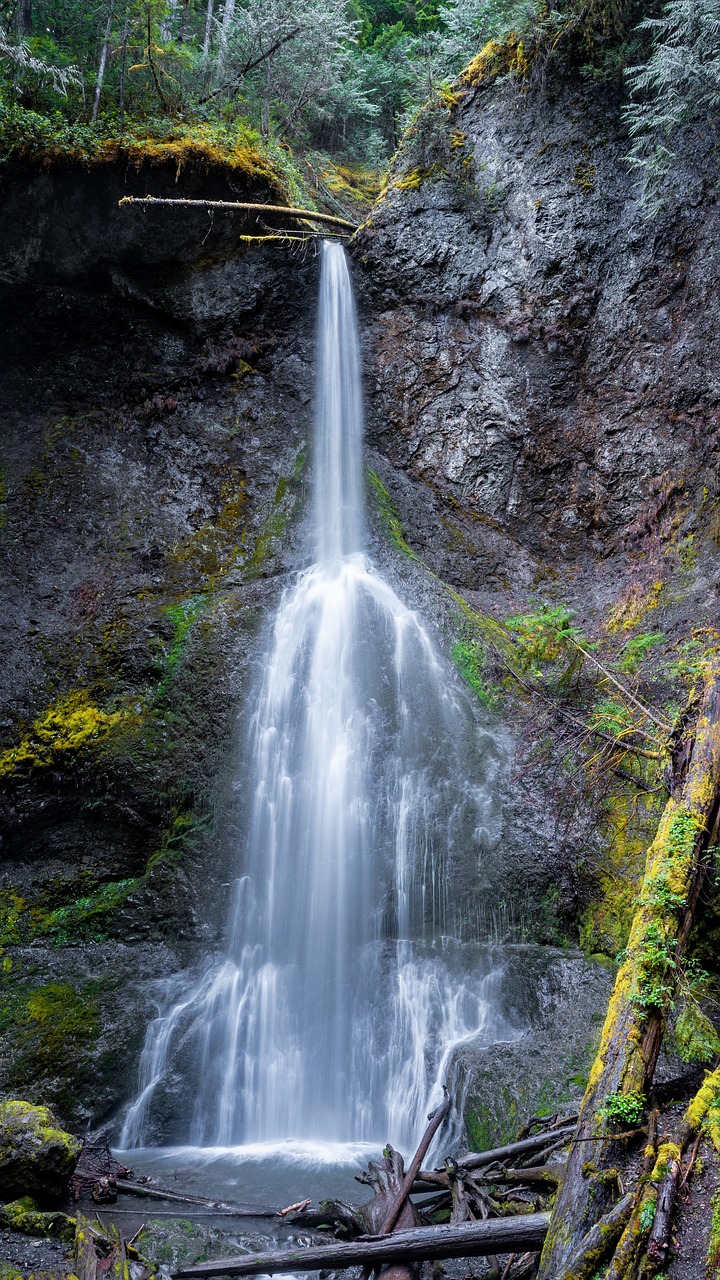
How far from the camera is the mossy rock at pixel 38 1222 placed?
175 inches

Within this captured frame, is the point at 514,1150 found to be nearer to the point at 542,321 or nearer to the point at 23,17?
the point at 542,321

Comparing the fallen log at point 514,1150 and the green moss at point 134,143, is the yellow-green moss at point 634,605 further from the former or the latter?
the green moss at point 134,143

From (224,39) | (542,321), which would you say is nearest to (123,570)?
(542,321)

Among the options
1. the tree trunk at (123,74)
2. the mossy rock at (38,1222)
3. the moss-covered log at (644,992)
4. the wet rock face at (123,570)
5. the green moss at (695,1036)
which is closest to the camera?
the moss-covered log at (644,992)

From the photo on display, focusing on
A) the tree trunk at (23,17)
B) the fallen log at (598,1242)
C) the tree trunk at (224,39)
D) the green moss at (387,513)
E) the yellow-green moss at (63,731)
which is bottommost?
the fallen log at (598,1242)

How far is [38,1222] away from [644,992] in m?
3.90

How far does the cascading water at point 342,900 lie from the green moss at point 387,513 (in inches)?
40.9

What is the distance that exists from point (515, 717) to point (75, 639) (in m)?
6.03

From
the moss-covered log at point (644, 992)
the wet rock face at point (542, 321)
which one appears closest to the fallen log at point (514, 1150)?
the moss-covered log at point (644, 992)

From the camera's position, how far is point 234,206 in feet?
38.3

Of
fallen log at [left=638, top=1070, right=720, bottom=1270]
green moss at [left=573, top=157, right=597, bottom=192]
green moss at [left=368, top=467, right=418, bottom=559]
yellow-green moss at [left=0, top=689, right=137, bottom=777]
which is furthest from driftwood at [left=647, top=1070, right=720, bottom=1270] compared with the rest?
green moss at [left=573, top=157, right=597, bottom=192]

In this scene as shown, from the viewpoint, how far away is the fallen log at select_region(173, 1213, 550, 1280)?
10.5 ft

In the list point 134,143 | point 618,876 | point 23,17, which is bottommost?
point 618,876

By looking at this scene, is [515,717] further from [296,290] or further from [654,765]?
[296,290]
